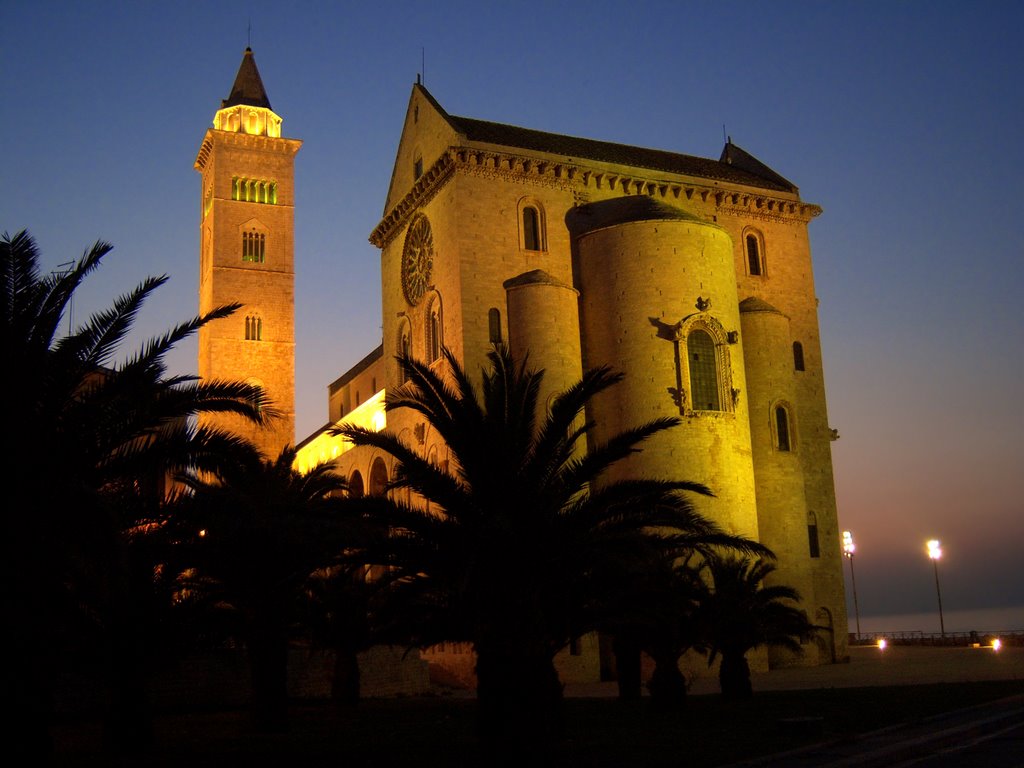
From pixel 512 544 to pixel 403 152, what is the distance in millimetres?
31504

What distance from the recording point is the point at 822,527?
40625 millimetres

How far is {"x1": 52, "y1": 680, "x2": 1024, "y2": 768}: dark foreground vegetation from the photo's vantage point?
13617 mm

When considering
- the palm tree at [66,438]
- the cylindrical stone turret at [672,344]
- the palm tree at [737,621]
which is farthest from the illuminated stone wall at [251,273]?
the palm tree at [66,438]

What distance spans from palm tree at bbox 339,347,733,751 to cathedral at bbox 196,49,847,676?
18807 millimetres

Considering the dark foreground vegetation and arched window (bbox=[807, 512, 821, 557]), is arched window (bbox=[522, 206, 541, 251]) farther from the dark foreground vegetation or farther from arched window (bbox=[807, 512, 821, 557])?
the dark foreground vegetation

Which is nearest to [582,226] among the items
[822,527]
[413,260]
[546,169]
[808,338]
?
[546,169]

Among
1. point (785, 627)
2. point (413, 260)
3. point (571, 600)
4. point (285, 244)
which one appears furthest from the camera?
point (285, 244)

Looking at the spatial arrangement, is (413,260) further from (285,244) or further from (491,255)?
(285,244)

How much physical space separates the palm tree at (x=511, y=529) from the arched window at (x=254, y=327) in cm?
4656

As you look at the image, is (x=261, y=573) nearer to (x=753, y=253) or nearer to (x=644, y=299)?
(x=644, y=299)

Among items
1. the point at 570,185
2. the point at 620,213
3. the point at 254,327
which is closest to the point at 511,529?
the point at 620,213

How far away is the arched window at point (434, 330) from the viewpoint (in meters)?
38.5

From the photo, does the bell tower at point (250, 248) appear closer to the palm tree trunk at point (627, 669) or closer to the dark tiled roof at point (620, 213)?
the dark tiled roof at point (620, 213)

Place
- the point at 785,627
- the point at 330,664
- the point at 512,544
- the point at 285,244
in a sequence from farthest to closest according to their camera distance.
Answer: the point at 285,244 → the point at 330,664 → the point at 785,627 → the point at 512,544
